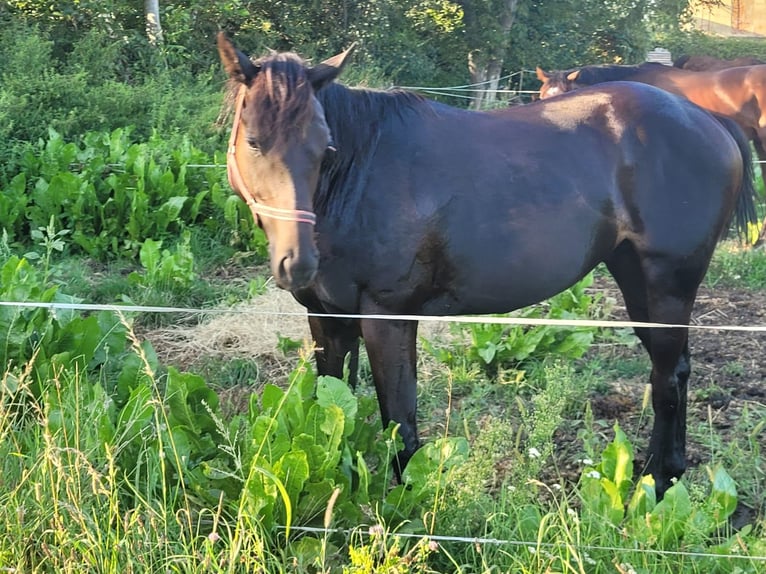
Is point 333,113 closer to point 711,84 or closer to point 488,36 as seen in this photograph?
point 711,84

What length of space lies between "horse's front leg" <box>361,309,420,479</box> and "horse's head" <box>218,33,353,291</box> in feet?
1.68

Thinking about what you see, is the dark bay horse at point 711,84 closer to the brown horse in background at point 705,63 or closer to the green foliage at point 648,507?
the brown horse in background at point 705,63

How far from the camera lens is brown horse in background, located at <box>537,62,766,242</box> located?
905 centimetres

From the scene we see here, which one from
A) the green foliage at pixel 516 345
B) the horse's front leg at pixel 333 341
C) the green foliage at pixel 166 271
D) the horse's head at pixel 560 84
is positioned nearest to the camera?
the horse's front leg at pixel 333 341

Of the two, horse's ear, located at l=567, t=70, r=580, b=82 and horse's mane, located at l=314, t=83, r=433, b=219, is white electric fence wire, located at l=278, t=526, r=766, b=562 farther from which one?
horse's ear, located at l=567, t=70, r=580, b=82

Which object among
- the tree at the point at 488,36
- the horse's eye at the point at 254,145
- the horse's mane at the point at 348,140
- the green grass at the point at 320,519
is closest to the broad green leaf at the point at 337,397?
the green grass at the point at 320,519

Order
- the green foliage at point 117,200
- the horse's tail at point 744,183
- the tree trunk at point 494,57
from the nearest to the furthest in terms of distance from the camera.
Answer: the horse's tail at point 744,183
the green foliage at point 117,200
the tree trunk at point 494,57

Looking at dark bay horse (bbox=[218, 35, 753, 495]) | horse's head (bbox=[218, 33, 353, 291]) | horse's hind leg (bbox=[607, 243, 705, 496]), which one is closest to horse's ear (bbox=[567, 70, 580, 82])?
dark bay horse (bbox=[218, 35, 753, 495])

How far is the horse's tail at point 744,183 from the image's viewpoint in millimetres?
3559

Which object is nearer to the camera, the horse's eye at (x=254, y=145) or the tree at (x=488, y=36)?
the horse's eye at (x=254, y=145)

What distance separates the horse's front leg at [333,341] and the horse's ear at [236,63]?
1.00 meters

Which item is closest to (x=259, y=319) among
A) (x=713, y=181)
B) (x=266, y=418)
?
(x=266, y=418)

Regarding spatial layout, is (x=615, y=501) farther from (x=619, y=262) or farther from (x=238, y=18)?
(x=238, y=18)

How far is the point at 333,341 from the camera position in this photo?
123 inches
